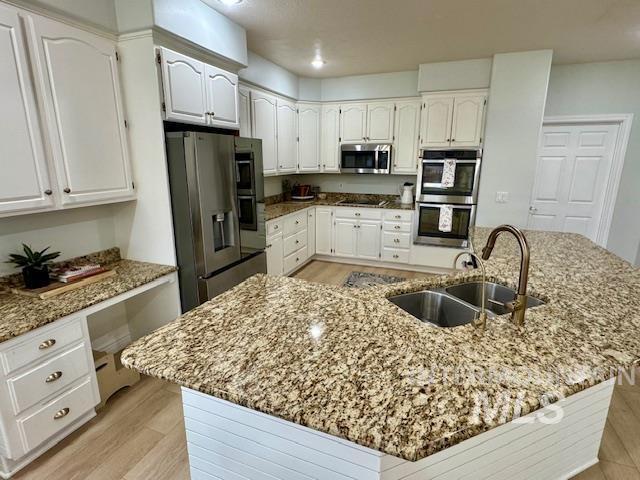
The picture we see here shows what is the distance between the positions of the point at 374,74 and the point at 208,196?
3175 millimetres

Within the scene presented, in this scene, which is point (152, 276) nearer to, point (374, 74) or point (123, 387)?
point (123, 387)

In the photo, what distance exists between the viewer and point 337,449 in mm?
936

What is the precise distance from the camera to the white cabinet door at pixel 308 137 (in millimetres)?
4633

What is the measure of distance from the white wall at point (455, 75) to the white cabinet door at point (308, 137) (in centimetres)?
148

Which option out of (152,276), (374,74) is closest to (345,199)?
(374,74)

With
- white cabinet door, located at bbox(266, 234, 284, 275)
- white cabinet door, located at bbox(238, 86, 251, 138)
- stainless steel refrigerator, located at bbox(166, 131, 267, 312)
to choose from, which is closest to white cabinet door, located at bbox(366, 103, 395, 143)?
white cabinet door, located at bbox(238, 86, 251, 138)

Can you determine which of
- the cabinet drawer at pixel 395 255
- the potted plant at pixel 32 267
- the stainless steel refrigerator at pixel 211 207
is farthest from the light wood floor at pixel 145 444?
the cabinet drawer at pixel 395 255

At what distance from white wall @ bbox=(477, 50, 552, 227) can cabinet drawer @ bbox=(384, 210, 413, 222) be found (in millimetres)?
826

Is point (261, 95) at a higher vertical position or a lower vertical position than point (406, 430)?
higher

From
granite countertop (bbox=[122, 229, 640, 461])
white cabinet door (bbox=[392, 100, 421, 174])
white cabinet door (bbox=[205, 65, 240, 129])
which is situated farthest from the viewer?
white cabinet door (bbox=[392, 100, 421, 174])

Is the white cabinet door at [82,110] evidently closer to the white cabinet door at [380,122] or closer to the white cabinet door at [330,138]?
the white cabinet door at [330,138]

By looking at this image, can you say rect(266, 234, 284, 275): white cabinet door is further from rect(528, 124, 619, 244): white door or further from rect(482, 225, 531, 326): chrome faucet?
rect(528, 124, 619, 244): white door

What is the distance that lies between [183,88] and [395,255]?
3232mm

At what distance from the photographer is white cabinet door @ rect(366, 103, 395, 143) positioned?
4430 millimetres
